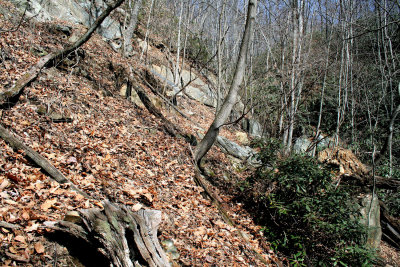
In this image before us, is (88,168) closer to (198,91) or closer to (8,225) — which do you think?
(8,225)

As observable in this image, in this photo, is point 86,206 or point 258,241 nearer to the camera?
point 86,206

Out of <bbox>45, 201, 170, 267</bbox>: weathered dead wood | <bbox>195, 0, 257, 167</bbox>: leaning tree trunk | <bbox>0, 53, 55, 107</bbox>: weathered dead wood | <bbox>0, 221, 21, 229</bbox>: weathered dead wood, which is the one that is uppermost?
<bbox>195, 0, 257, 167</bbox>: leaning tree trunk

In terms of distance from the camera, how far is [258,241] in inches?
187

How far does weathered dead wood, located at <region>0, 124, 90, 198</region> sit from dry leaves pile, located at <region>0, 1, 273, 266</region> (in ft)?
0.34

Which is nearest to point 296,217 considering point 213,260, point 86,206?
point 213,260

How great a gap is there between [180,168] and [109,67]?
445 cm

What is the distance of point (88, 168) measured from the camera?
3.74 meters

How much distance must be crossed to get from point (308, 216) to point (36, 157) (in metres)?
4.75

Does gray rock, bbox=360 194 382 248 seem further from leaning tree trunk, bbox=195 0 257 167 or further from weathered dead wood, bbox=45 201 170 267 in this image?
weathered dead wood, bbox=45 201 170 267

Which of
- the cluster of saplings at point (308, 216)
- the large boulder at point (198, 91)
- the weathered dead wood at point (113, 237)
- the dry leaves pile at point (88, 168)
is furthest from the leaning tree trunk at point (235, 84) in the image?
the large boulder at point (198, 91)

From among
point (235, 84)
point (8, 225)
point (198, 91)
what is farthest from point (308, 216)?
point (198, 91)

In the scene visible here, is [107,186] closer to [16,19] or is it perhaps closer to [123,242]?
[123,242]

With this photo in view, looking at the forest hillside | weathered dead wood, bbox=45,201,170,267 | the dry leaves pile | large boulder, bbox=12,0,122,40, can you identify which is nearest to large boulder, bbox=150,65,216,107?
large boulder, bbox=12,0,122,40

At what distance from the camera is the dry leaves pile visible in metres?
2.47
